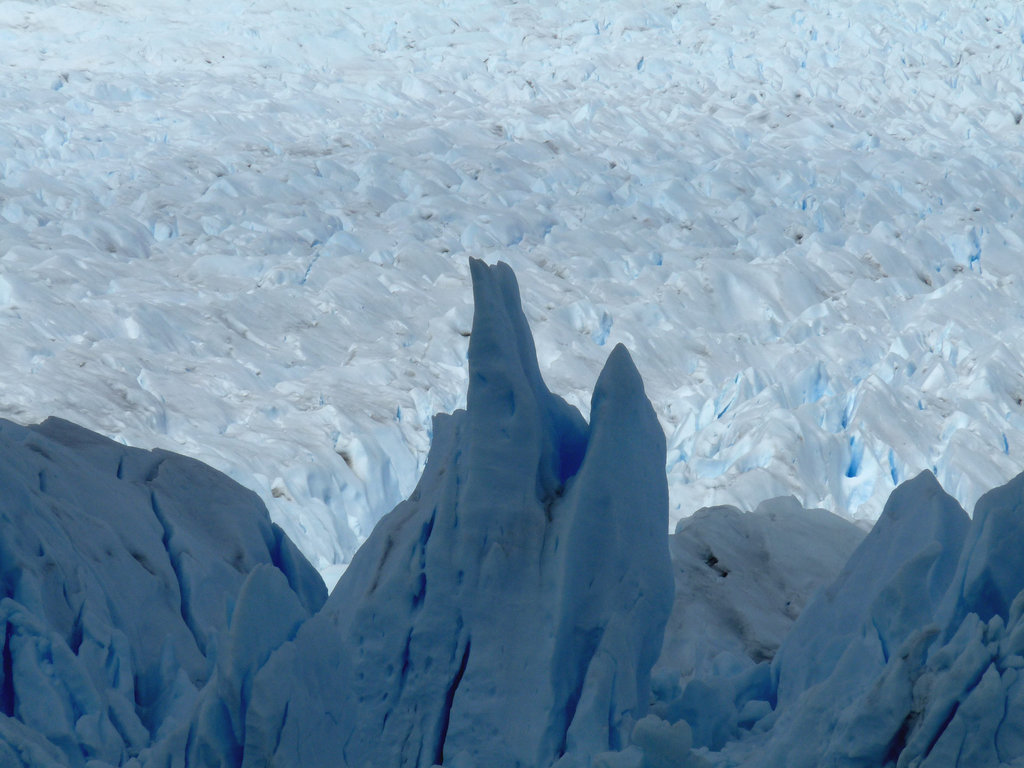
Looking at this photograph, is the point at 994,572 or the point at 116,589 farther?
the point at 116,589

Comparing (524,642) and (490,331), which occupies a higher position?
(490,331)

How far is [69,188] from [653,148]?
23.8 feet

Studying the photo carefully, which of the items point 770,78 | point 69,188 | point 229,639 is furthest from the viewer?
point 770,78

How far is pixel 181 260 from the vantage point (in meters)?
11.1

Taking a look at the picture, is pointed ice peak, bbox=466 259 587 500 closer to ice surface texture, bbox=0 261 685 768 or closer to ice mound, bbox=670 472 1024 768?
ice surface texture, bbox=0 261 685 768

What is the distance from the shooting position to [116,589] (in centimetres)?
542

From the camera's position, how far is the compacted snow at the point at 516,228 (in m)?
8.51

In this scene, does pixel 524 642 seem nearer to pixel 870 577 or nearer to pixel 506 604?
pixel 506 604

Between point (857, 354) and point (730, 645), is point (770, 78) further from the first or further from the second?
point (730, 645)

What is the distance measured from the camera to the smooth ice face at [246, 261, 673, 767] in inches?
149

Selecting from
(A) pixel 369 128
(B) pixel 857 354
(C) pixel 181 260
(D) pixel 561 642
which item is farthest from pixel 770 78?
(D) pixel 561 642

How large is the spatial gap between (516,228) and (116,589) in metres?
7.71

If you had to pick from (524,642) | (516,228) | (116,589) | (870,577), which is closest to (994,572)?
(870,577)

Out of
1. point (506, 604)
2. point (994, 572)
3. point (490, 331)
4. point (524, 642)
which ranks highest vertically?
point (490, 331)
